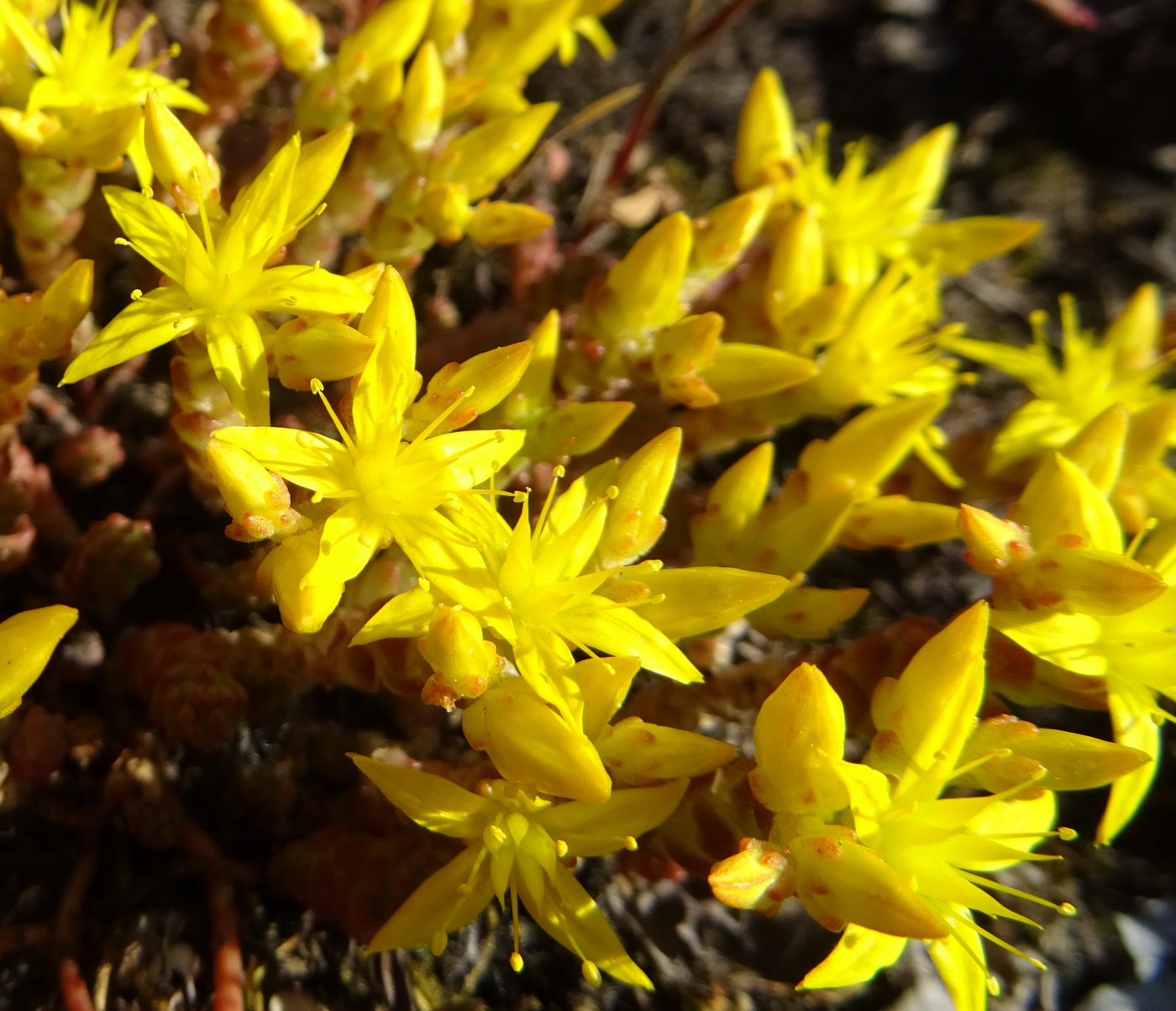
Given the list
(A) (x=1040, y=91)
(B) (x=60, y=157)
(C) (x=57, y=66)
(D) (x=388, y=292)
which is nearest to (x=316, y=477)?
(D) (x=388, y=292)

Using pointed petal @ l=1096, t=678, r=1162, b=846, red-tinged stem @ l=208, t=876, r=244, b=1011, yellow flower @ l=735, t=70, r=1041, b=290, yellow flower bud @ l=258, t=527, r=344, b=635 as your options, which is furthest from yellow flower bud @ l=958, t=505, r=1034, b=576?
red-tinged stem @ l=208, t=876, r=244, b=1011

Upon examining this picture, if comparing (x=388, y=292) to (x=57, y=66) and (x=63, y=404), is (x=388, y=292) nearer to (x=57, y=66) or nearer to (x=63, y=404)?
(x=57, y=66)

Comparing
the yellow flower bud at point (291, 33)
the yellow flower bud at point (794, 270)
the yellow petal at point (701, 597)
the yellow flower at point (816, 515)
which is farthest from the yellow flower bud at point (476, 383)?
the yellow flower bud at point (291, 33)

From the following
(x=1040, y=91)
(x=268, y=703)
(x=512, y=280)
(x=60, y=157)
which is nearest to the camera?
(x=60, y=157)

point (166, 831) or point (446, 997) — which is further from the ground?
point (166, 831)

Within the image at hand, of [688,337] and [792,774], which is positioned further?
[688,337]

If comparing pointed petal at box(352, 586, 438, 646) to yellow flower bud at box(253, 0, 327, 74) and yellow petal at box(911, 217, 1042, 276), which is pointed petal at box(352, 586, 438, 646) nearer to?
yellow flower bud at box(253, 0, 327, 74)

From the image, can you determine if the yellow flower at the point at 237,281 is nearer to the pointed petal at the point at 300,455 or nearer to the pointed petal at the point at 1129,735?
the pointed petal at the point at 300,455
